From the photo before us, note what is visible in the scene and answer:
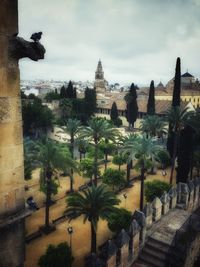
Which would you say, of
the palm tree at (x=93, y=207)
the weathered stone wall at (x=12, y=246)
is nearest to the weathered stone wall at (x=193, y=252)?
the palm tree at (x=93, y=207)

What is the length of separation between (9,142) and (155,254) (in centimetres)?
1783

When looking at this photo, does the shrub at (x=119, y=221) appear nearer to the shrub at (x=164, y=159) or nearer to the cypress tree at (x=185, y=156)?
the cypress tree at (x=185, y=156)

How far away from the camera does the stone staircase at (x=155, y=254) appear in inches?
750

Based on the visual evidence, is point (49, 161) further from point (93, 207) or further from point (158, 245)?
point (158, 245)

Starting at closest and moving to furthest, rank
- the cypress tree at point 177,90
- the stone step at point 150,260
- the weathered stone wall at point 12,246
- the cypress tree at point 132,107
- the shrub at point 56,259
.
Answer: the weathered stone wall at point 12,246 → the shrub at point 56,259 → the stone step at point 150,260 → the cypress tree at point 177,90 → the cypress tree at point 132,107

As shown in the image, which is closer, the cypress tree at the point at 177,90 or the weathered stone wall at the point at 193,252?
the weathered stone wall at the point at 193,252

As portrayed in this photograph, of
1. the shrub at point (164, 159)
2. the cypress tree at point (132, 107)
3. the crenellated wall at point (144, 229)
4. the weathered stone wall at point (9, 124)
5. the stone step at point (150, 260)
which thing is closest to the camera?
the weathered stone wall at point (9, 124)

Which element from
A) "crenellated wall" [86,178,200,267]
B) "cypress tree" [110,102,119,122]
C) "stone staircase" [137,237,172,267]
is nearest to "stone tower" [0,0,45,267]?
"crenellated wall" [86,178,200,267]

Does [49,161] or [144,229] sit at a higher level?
[49,161]

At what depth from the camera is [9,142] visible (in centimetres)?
460

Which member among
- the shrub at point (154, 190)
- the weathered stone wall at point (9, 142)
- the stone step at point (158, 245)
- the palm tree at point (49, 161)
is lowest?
the stone step at point (158, 245)

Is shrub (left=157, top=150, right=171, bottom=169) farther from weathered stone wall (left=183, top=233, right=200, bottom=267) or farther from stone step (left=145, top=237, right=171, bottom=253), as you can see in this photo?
stone step (left=145, top=237, right=171, bottom=253)

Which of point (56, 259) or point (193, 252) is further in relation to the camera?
point (193, 252)

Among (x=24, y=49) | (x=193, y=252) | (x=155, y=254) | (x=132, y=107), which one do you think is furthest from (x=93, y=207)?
(x=132, y=107)
